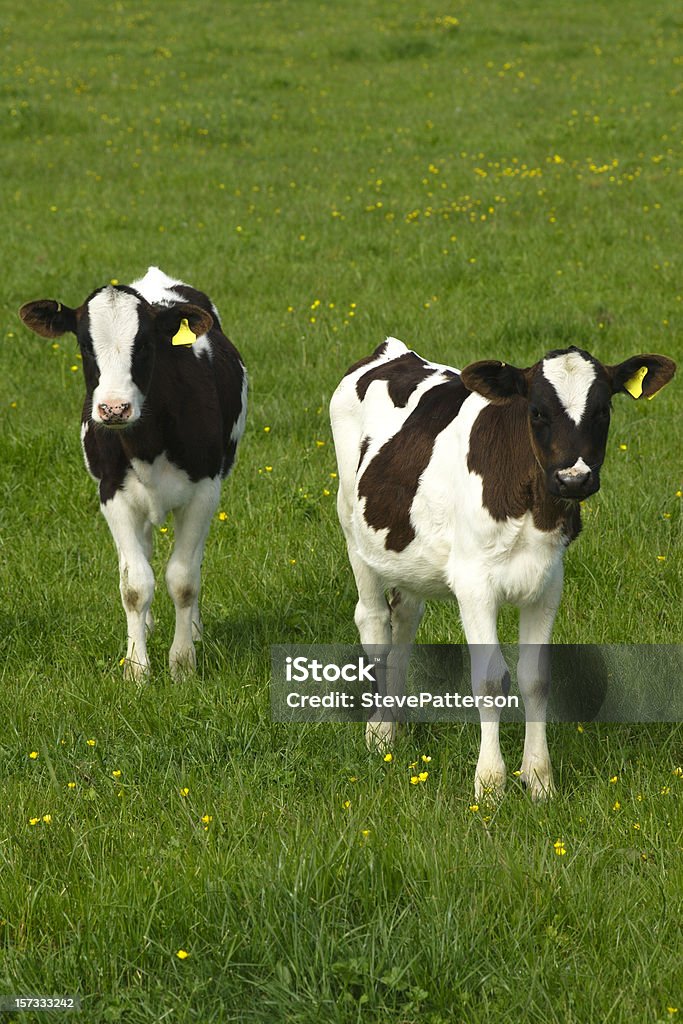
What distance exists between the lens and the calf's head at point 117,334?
5.91 meters

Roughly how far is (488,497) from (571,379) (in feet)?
2.04

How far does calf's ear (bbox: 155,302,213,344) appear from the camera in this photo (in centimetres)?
641

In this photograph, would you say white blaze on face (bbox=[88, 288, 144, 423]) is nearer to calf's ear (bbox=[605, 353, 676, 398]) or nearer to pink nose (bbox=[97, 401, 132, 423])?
pink nose (bbox=[97, 401, 132, 423])

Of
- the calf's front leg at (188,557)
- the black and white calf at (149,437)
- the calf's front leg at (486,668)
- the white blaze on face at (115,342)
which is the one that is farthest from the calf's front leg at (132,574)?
the calf's front leg at (486,668)

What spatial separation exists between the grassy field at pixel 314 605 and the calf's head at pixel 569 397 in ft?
4.20

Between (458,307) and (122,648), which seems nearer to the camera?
(122,648)

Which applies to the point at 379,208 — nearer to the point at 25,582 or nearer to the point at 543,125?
the point at 543,125

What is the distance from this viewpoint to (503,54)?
2344 centimetres

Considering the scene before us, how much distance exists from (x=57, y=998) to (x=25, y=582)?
379cm

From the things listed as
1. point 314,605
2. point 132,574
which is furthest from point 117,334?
point 314,605

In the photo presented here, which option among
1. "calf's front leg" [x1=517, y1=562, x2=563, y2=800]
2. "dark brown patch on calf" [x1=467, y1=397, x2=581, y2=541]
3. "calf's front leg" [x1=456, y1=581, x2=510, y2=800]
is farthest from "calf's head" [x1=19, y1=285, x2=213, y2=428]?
"calf's front leg" [x1=517, y1=562, x2=563, y2=800]

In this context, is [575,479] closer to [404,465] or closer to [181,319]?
[404,465]

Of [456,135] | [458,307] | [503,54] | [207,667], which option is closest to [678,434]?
[458,307]

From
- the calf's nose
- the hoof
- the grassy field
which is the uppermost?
the calf's nose
